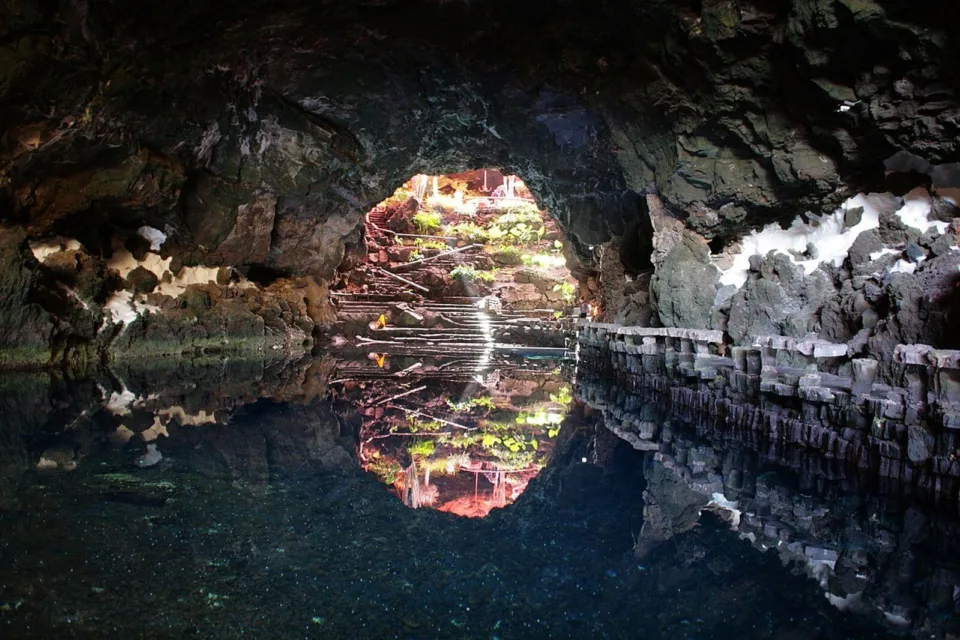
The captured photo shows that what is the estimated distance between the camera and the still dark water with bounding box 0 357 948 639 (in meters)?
3.04

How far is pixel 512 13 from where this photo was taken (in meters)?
11.0

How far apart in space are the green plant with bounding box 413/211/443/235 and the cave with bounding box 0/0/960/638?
1196 cm

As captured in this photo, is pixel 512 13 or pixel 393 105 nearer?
pixel 512 13

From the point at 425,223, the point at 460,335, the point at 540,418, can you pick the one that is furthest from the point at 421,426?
the point at 425,223

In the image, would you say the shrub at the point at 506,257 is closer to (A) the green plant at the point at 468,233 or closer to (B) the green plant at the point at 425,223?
(A) the green plant at the point at 468,233

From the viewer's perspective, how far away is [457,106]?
14758mm

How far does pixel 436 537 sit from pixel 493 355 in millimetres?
15708

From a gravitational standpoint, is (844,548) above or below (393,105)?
below

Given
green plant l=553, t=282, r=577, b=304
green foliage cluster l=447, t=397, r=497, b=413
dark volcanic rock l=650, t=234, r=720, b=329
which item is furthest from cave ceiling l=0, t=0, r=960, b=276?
green plant l=553, t=282, r=577, b=304

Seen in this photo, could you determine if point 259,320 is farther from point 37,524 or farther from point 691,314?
point 37,524

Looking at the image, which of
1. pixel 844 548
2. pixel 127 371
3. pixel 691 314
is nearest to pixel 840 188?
pixel 691 314

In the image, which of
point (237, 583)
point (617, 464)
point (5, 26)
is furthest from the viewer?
point (5, 26)

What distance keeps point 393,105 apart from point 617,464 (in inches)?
443

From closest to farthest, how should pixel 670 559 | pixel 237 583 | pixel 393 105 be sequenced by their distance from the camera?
1. pixel 237 583
2. pixel 670 559
3. pixel 393 105
